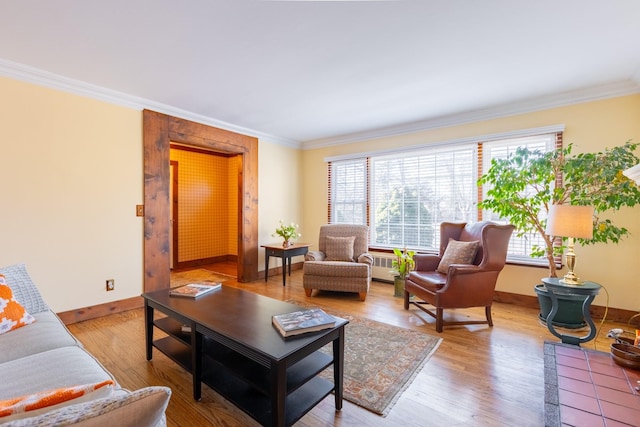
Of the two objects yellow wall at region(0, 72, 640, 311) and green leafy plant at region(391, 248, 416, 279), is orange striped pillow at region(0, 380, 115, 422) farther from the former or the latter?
green leafy plant at region(391, 248, 416, 279)

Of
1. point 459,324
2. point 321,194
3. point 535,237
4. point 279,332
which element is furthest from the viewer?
point 321,194

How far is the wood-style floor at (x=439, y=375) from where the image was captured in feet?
5.35

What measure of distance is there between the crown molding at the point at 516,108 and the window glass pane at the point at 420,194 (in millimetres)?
353

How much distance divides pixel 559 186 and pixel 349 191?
9.39ft

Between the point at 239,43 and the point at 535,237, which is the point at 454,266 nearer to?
the point at 535,237

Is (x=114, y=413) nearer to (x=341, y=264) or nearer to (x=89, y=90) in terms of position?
(x=341, y=264)

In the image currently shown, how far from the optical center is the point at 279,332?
1.57 meters

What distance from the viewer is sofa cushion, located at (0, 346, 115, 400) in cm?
115

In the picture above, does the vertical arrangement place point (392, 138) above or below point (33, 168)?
above

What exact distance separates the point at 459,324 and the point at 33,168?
439cm

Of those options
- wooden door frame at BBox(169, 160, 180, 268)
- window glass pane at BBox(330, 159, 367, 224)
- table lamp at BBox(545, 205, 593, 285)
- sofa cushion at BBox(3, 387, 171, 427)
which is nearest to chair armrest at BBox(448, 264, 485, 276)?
table lamp at BBox(545, 205, 593, 285)

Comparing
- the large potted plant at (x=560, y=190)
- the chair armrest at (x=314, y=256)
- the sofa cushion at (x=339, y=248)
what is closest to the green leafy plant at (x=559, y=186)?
the large potted plant at (x=560, y=190)

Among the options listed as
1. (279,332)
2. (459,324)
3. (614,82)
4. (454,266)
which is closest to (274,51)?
(279,332)

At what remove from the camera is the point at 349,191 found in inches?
201
